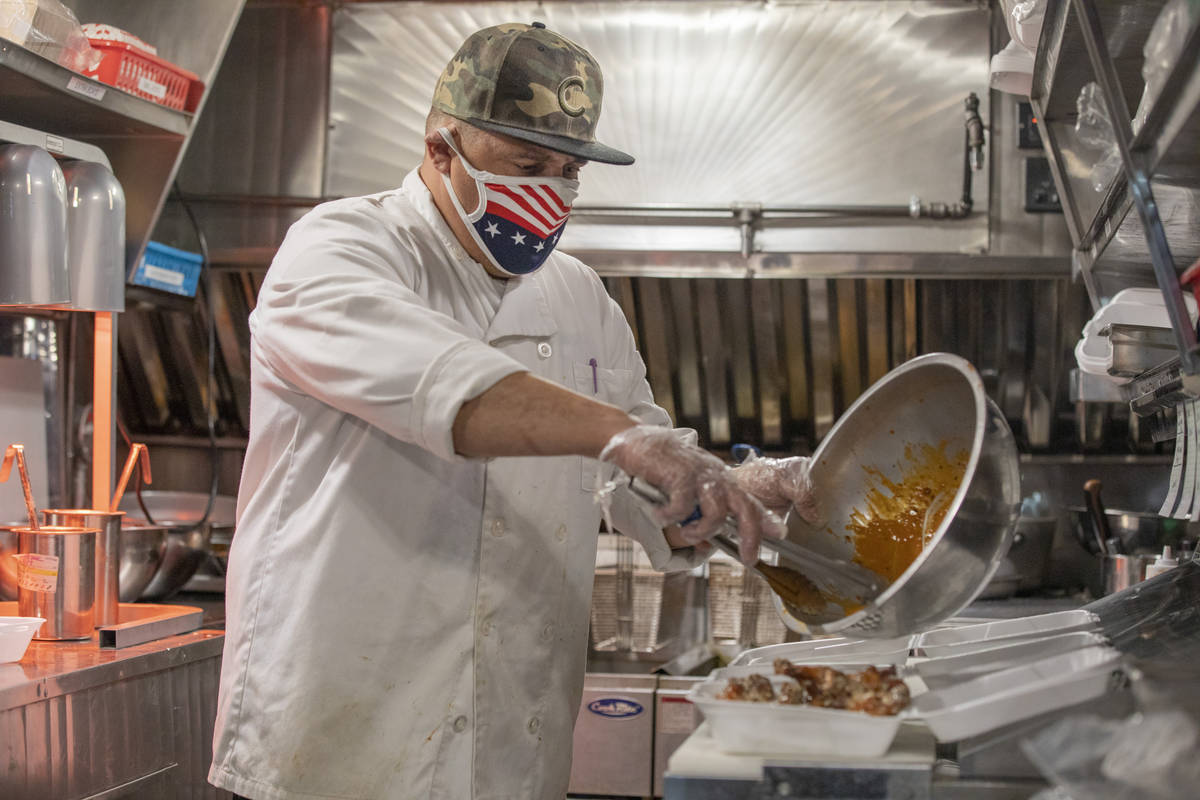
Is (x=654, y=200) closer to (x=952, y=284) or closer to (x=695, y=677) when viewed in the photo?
(x=952, y=284)

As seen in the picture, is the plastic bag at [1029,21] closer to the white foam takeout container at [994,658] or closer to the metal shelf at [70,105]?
the white foam takeout container at [994,658]

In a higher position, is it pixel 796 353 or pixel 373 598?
pixel 796 353

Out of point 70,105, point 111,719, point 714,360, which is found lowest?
point 111,719

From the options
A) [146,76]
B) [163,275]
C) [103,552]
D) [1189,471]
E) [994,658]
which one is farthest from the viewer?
[163,275]

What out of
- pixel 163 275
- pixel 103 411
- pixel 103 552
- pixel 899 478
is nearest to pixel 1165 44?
pixel 899 478

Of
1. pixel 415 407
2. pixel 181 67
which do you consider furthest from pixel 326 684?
pixel 181 67

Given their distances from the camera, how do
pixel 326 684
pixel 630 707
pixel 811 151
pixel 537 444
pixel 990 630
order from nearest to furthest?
pixel 537 444
pixel 326 684
pixel 990 630
pixel 630 707
pixel 811 151

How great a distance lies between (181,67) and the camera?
9.78 feet

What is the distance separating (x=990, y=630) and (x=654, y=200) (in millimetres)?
2086

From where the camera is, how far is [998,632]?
1.61 m

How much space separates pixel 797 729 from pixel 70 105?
7.16 ft

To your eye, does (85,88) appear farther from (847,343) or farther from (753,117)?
(847,343)

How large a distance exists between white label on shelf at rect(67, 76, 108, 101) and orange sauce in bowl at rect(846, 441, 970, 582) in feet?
6.13

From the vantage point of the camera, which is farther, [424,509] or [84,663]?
[84,663]
